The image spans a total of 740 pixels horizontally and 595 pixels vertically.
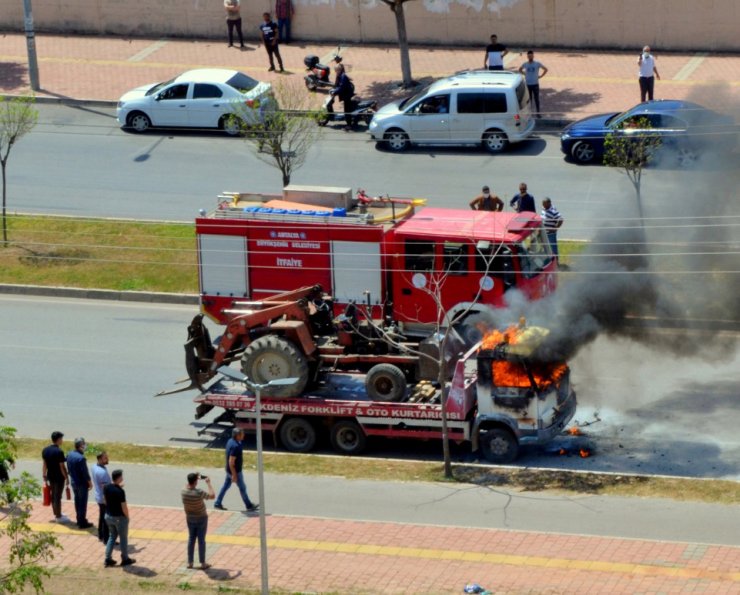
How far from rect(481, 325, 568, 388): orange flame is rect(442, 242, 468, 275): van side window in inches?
101

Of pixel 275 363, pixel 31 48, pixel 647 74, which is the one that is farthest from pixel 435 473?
pixel 31 48

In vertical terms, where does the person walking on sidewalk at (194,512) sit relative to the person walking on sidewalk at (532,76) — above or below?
below

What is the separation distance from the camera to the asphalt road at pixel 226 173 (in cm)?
3219

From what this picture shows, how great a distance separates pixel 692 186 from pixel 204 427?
913cm

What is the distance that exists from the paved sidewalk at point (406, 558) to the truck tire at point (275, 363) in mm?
3026

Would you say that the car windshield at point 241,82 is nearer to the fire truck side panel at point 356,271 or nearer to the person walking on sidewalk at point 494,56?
the person walking on sidewalk at point 494,56

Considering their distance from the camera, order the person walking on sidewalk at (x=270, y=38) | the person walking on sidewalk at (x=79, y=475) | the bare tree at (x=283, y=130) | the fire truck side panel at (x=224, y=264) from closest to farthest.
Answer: the person walking on sidewalk at (x=79, y=475) < the fire truck side panel at (x=224, y=264) < the bare tree at (x=283, y=130) < the person walking on sidewalk at (x=270, y=38)

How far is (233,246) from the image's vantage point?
2561 centimetres

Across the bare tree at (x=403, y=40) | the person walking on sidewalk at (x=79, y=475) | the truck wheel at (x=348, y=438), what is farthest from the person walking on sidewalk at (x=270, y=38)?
the person walking on sidewalk at (x=79, y=475)

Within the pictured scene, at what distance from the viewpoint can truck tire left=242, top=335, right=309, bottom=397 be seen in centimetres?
2231

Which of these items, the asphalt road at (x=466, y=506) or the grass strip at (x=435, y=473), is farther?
the grass strip at (x=435, y=473)

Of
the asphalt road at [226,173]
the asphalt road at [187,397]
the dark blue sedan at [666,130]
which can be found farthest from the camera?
the asphalt road at [226,173]

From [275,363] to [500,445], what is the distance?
3.63 metres

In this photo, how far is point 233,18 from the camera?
41938 millimetres
